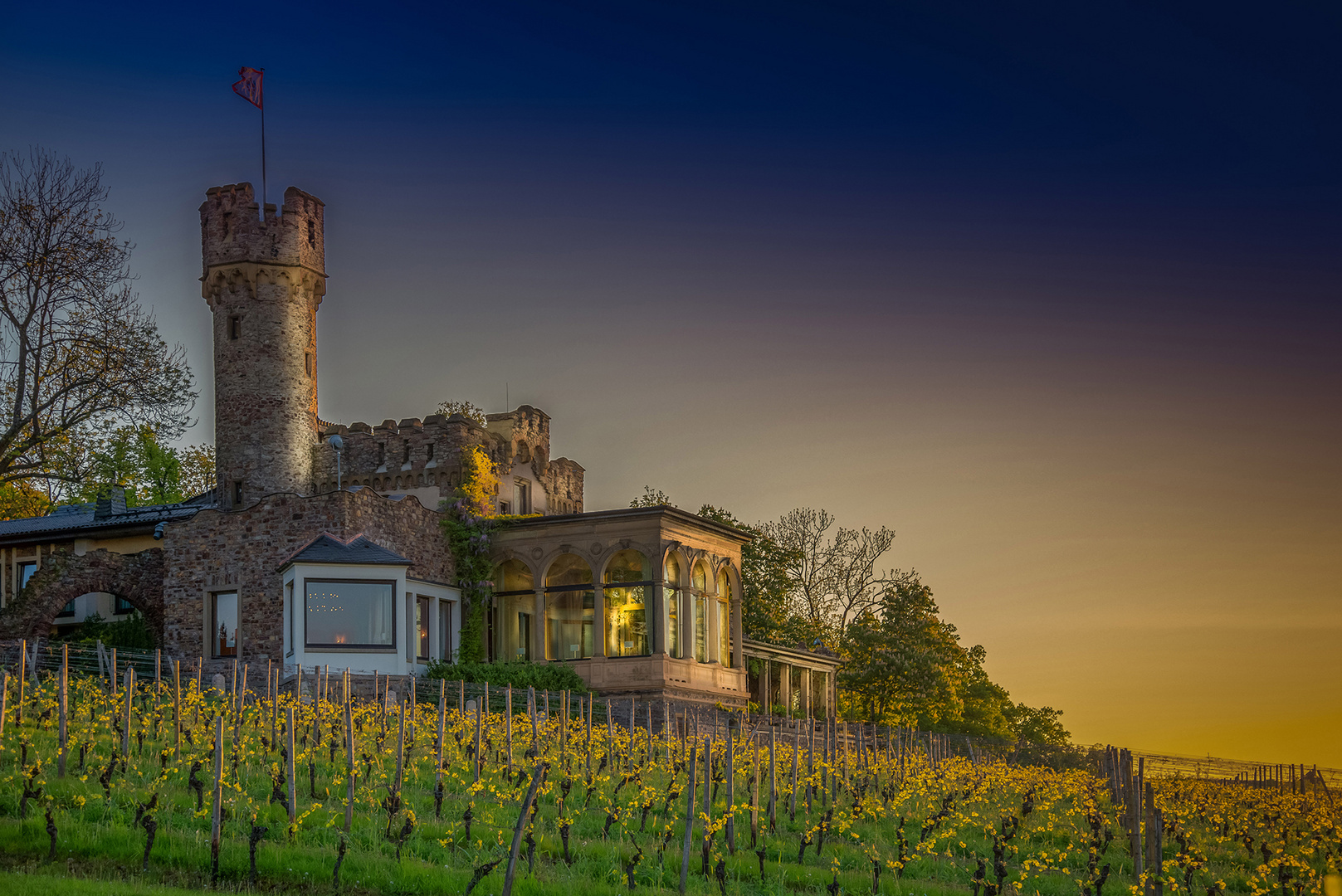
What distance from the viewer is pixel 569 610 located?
3634 cm

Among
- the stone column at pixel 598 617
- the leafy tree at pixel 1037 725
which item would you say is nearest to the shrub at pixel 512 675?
the stone column at pixel 598 617

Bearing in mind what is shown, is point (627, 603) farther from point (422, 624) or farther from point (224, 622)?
point (224, 622)

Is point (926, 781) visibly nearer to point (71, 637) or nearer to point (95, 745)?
point (95, 745)

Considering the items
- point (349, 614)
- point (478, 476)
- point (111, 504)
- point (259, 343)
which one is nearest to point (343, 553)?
point (349, 614)

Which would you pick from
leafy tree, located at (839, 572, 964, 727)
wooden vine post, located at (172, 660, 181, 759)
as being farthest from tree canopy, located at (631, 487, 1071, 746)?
wooden vine post, located at (172, 660, 181, 759)

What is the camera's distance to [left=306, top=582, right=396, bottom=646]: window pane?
106 ft

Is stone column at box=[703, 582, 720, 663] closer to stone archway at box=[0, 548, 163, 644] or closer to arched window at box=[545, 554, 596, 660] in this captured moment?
arched window at box=[545, 554, 596, 660]

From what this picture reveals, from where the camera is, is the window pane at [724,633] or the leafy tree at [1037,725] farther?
the leafy tree at [1037,725]

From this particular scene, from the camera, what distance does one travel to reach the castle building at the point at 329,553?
33.2 metres

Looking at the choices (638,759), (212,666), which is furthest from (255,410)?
(638,759)

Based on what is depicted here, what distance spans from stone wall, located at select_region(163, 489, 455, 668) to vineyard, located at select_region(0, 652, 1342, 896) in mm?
2674

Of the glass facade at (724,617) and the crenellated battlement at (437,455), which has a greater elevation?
the crenellated battlement at (437,455)

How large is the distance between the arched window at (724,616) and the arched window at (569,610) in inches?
133

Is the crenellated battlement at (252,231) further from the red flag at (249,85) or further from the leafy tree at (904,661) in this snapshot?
the leafy tree at (904,661)
